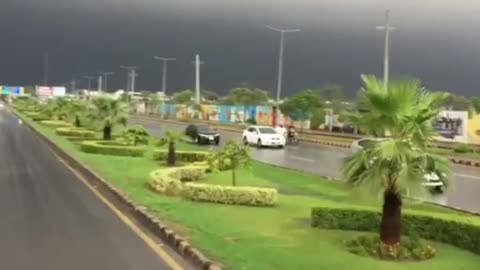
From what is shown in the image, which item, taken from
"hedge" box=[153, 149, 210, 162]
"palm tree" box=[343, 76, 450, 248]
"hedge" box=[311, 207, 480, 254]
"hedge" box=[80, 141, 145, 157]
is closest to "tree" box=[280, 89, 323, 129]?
"hedge" box=[80, 141, 145, 157]

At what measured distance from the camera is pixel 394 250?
9492 millimetres

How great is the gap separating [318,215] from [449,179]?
2.45 metres

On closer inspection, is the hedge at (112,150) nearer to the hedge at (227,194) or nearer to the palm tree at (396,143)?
the hedge at (227,194)

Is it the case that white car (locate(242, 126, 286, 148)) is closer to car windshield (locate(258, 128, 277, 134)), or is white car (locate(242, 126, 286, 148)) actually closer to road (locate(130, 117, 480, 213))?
car windshield (locate(258, 128, 277, 134))

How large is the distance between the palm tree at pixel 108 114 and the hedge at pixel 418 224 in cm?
2639

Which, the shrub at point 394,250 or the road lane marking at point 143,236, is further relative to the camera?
the shrub at point 394,250

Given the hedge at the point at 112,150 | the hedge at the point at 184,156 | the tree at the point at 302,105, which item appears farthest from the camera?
the tree at the point at 302,105

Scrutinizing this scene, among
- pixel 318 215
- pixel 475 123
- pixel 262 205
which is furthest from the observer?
pixel 475 123

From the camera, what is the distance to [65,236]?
10672mm

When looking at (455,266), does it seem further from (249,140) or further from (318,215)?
(249,140)

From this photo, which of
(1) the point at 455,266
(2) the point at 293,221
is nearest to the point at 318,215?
(2) the point at 293,221

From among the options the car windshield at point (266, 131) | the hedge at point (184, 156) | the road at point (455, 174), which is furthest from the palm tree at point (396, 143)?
the car windshield at point (266, 131)

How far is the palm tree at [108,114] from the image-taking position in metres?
37.0

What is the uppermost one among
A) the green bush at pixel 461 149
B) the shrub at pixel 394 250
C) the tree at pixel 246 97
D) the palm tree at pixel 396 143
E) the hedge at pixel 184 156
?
the tree at pixel 246 97
